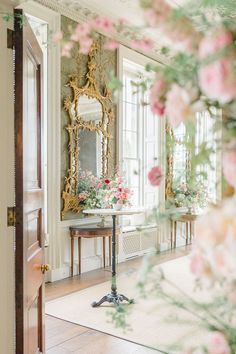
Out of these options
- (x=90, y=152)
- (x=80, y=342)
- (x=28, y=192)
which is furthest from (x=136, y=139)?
(x=28, y=192)

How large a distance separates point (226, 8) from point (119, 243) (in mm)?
5549

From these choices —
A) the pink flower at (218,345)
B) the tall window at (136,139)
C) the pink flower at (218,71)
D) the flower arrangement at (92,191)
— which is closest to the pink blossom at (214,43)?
the pink flower at (218,71)

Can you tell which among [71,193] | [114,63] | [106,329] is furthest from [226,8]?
[114,63]

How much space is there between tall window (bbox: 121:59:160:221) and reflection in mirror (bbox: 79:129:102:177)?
717 mm

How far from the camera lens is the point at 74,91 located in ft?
17.5

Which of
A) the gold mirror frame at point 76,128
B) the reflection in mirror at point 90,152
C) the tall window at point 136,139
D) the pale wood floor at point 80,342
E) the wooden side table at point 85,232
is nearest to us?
the pale wood floor at point 80,342

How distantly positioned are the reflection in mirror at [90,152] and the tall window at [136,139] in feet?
2.35

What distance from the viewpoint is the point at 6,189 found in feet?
6.17

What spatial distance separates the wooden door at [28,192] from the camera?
1893 mm

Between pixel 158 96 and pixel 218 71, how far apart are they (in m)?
0.12

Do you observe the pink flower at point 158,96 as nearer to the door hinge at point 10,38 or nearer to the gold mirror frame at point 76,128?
the door hinge at point 10,38

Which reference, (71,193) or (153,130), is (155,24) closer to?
(71,193)

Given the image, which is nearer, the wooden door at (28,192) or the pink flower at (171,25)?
the pink flower at (171,25)

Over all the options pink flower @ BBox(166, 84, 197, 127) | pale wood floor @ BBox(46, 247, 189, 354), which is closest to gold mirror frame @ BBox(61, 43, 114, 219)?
pale wood floor @ BBox(46, 247, 189, 354)
